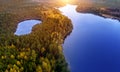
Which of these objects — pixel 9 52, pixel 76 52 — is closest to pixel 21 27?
pixel 76 52

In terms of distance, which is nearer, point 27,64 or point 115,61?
point 27,64

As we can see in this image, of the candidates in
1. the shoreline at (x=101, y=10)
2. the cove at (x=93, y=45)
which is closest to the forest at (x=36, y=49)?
the cove at (x=93, y=45)

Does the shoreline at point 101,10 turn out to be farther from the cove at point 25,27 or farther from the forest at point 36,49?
the cove at point 25,27

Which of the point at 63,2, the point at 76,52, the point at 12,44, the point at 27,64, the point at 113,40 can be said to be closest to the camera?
the point at 27,64

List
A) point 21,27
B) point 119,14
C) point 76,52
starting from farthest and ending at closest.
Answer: point 119,14
point 21,27
point 76,52

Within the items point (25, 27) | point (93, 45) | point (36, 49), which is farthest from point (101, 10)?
point (36, 49)

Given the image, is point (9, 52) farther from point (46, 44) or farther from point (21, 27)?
point (21, 27)

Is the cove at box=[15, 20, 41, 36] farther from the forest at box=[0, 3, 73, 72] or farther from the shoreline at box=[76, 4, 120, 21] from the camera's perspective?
the shoreline at box=[76, 4, 120, 21]
